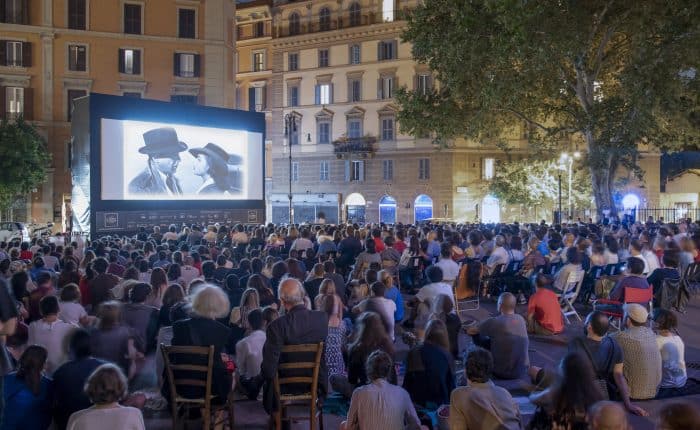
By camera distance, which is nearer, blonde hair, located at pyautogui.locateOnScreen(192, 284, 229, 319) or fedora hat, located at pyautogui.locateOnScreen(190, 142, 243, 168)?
blonde hair, located at pyautogui.locateOnScreen(192, 284, 229, 319)

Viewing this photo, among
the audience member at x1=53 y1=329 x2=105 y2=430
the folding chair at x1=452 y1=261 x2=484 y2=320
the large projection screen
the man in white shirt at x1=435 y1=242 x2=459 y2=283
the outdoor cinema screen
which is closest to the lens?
the audience member at x1=53 y1=329 x2=105 y2=430

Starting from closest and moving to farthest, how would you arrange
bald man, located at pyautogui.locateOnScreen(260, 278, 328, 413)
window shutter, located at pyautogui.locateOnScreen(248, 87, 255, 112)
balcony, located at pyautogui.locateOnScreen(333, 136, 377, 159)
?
bald man, located at pyautogui.locateOnScreen(260, 278, 328, 413) < balcony, located at pyautogui.locateOnScreen(333, 136, 377, 159) < window shutter, located at pyautogui.locateOnScreen(248, 87, 255, 112)

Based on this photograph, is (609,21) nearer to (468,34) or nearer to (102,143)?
(468,34)

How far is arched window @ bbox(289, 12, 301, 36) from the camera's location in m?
49.4

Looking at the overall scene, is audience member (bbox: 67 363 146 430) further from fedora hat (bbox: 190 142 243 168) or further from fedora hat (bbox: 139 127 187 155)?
fedora hat (bbox: 190 142 243 168)

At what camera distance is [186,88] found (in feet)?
136

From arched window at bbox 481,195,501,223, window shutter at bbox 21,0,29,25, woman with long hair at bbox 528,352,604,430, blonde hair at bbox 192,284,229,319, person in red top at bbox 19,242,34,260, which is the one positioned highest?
window shutter at bbox 21,0,29,25

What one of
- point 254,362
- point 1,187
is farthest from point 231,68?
point 254,362

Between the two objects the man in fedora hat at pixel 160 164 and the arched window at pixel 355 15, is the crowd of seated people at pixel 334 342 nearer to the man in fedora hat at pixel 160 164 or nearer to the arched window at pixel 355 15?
the man in fedora hat at pixel 160 164

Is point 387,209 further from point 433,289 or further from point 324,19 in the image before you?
point 433,289

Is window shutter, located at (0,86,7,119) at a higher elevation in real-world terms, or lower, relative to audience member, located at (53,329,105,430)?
higher

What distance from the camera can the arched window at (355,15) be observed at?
46.6 metres

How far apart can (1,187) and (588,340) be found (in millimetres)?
35479

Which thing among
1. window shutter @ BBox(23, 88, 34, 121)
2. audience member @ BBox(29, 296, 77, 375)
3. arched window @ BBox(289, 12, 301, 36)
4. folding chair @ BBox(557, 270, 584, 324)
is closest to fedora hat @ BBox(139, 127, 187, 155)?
window shutter @ BBox(23, 88, 34, 121)
